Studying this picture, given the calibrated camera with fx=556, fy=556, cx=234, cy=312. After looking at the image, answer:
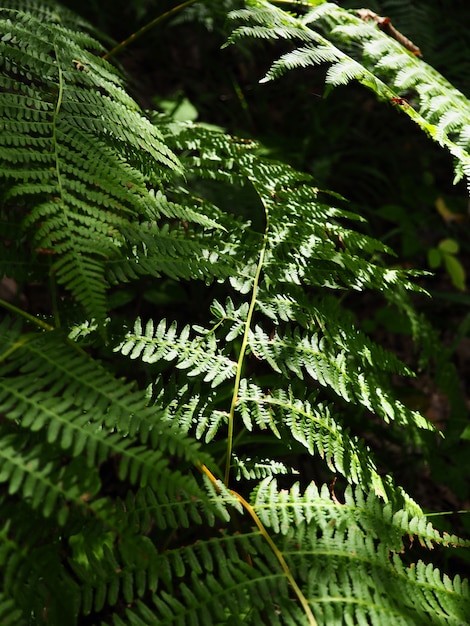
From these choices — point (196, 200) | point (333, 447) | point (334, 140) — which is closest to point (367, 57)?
point (196, 200)

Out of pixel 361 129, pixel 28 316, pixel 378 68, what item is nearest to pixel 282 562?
pixel 28 316

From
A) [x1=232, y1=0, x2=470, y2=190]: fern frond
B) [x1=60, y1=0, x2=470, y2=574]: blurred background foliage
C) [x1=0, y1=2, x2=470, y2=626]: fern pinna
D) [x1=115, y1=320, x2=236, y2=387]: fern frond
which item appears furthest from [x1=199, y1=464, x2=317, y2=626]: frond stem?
[x1=60, y1=0, x2=470, y2=574]: blurred background foliage

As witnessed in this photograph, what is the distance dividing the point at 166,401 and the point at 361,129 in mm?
3178

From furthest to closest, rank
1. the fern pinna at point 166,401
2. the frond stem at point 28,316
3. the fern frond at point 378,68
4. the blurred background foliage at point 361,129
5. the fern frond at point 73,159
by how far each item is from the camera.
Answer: the blurred background foliage at point 361,129 < the fern frond at point 378,68 < the frond stem at point 28,316 < the fern frond at point 73,159 < the fern pinna at point 166,401

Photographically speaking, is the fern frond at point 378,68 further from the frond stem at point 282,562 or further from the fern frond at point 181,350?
the frond stem at point 282,562

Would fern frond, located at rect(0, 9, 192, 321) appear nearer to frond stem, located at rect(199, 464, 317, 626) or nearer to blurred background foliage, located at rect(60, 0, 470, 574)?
frond stem, located at rect(199, 464, 317, 626)

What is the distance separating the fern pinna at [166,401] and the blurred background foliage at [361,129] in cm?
121

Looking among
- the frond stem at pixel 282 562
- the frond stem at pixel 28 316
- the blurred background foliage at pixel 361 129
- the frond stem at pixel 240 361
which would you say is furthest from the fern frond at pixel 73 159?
the blurred background foliage at pixel 361 129

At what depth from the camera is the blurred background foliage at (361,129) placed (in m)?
2.97

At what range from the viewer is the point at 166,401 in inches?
Result: 55.7

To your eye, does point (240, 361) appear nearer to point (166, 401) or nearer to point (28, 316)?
point (166, 401)

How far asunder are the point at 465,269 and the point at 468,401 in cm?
100

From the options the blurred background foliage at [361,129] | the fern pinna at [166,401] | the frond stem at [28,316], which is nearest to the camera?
the fern pinna at [166,401]

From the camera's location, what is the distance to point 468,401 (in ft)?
10.8
